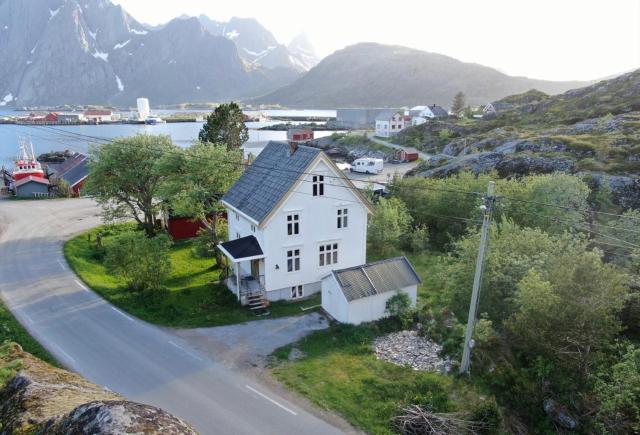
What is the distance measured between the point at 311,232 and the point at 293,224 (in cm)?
129

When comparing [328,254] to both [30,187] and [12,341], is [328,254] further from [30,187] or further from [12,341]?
[30,187]

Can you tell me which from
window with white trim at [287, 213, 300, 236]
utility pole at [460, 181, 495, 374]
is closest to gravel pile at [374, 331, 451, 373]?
utility pole at [460, 181, 495, 374]

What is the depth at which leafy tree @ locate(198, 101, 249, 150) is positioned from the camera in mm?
52094

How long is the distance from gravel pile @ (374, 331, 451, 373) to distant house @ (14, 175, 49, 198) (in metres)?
51.6

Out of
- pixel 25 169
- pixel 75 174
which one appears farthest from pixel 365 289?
pixel 25 169

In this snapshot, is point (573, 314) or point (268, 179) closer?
point (573, 314)

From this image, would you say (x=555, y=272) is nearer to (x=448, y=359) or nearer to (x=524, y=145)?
(x=448, y=359)

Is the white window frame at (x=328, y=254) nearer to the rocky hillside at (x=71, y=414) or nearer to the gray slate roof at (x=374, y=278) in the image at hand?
the gray slate roof at (x=374, y=278)

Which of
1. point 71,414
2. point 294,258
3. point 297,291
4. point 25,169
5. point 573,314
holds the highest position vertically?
point 71,414

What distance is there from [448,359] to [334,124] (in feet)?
532

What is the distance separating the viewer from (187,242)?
35750 millimetres

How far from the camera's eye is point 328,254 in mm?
25141

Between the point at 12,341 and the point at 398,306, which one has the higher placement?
the point at 12,341

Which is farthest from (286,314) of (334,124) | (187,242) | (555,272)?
(334,124)
